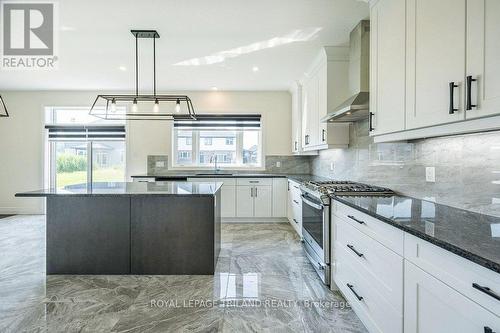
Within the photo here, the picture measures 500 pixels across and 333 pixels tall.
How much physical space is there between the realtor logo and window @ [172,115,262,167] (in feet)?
8.45

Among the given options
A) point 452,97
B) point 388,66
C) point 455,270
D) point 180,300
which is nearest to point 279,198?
point 180,300

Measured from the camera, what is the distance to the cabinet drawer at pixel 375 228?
159 centimetres

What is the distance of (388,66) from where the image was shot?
225cm

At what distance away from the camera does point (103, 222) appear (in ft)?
10.3

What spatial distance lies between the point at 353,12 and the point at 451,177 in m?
1.81

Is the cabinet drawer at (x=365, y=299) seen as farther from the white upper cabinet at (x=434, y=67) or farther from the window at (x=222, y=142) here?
the window at (x=222, y=142)

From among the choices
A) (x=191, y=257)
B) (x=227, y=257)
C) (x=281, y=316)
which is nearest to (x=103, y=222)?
(x=191, y=257)

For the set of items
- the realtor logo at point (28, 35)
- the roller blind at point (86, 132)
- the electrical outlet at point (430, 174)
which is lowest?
the electrical outlet at point (430, 174)

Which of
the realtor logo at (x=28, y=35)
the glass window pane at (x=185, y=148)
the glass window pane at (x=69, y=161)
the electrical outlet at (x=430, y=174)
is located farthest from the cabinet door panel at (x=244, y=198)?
the electrical outlet at (x=430, y=174)

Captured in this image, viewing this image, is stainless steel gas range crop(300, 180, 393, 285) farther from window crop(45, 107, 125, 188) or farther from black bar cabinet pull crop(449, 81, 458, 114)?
window crop(45, 107, 125, 188)

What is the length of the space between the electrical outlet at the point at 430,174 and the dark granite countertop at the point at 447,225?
163 mm

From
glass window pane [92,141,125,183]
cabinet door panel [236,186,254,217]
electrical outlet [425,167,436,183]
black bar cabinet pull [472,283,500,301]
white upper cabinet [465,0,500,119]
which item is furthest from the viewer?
glass window pane [92,141,125,183]

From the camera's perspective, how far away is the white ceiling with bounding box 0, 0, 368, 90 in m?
2.81

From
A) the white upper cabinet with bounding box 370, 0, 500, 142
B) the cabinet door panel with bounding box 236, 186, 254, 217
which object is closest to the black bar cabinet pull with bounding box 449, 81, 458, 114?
the white upper cabinet with bounding box 370, 0, 500, 142
